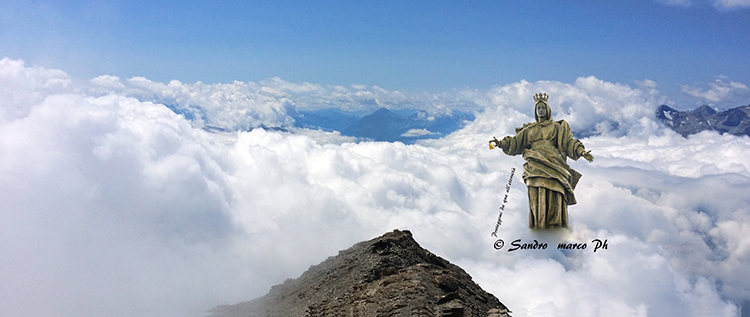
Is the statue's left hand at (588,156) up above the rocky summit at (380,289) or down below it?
above

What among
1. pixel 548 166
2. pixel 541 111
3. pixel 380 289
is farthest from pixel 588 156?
pixel 380 289

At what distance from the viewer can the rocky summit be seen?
69.3ft

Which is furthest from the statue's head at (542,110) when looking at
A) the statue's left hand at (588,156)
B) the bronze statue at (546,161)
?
the statue's left hand at (588,156)

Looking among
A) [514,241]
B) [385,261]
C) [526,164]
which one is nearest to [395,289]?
[385,261]

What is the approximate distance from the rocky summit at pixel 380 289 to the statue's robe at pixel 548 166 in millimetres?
7400

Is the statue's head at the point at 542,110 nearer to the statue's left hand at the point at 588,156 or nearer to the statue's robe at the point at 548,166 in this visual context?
the statue's robe at the point at 548,166

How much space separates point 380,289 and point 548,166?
564 inches

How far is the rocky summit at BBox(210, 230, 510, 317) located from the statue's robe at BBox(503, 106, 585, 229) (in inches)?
291

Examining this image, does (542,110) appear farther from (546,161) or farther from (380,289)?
(380,289)

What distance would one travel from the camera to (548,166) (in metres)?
30.2

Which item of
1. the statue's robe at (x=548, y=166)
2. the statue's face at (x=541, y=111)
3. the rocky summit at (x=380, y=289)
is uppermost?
the statue's face at (x=541, y=111)

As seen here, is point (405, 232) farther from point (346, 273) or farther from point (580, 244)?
point (580, 244)

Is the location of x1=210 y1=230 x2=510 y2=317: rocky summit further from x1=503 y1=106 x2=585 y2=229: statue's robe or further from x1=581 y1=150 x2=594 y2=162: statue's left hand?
x1=581 y1=150 x2=594 y2=162: statue's left hand

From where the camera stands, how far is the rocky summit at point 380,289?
69.3ft
